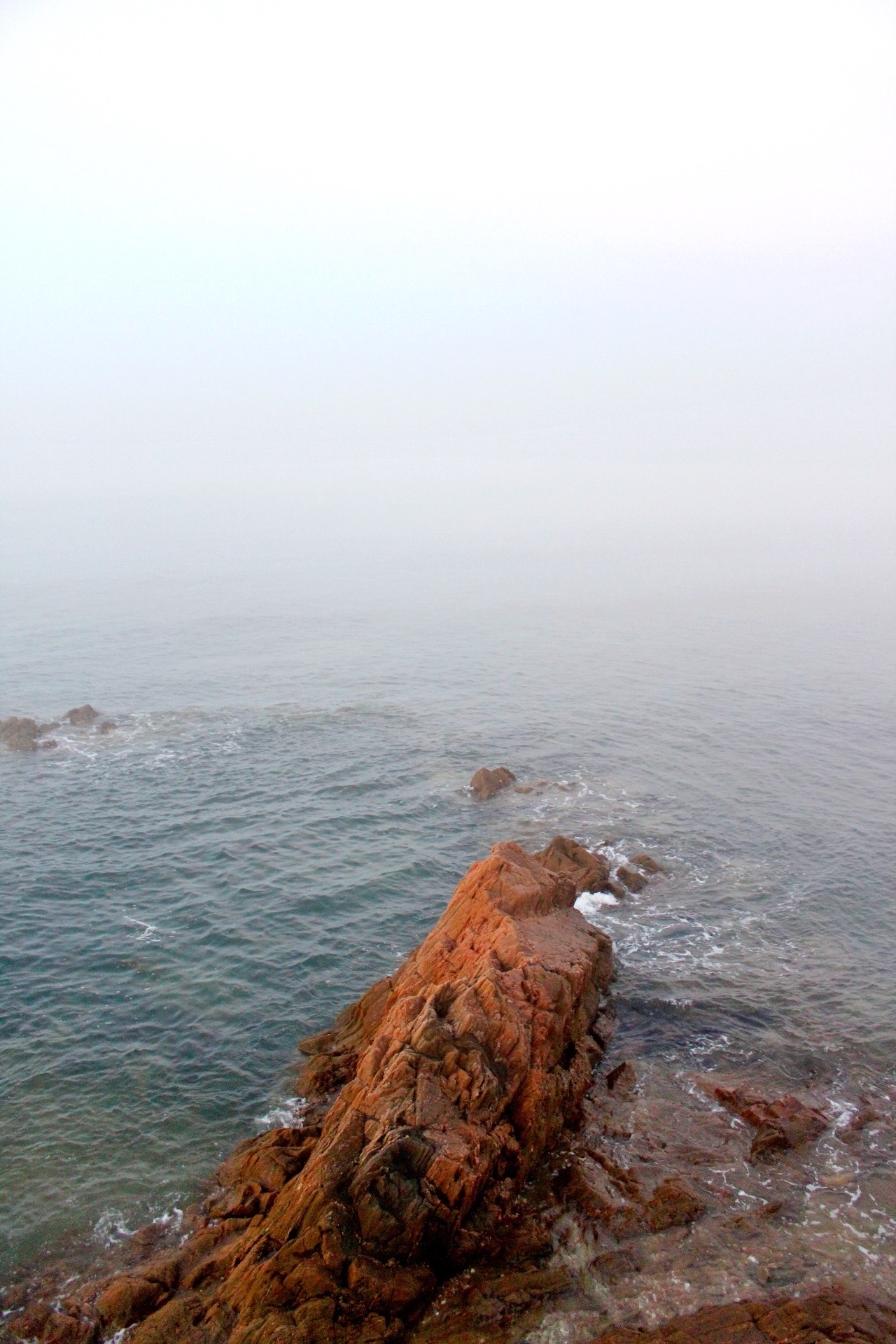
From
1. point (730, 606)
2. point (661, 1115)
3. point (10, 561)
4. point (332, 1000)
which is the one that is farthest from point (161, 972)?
point (10, 561)

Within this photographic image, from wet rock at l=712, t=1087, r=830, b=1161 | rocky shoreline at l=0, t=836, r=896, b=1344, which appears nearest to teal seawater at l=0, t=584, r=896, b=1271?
wet rock at l=712, t=1087, r=830, b=1161

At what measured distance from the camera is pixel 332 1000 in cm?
3747

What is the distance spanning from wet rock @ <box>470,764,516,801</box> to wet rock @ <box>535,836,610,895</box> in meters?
12.9

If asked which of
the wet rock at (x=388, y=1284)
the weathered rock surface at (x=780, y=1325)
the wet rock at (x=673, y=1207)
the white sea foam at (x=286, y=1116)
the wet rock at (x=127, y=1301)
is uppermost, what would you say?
the wet rock at (x=388, y=1284)

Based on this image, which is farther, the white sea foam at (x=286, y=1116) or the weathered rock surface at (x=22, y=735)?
the weathered rock surface at (x=22, y=735)

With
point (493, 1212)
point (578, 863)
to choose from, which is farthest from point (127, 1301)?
point (578, 863)

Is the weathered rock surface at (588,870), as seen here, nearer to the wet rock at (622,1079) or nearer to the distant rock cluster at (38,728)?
the wet rock at (622,1079)

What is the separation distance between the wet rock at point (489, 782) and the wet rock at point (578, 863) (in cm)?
1285

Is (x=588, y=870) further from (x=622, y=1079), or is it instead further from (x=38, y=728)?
(x=38, y=728)

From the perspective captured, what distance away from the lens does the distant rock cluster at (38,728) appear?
67125mm

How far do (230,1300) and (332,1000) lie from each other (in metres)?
16.5

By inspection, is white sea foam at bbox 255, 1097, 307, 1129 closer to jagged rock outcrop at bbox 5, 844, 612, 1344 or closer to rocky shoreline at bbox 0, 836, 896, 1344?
rocky shoreline at bbox 0, 836, 896, 1344

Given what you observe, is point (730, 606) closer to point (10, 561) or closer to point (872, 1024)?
point (872, 1024)

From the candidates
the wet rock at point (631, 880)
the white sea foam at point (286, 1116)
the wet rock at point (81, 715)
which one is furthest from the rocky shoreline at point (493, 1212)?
the wet rock at point (81, 715)
